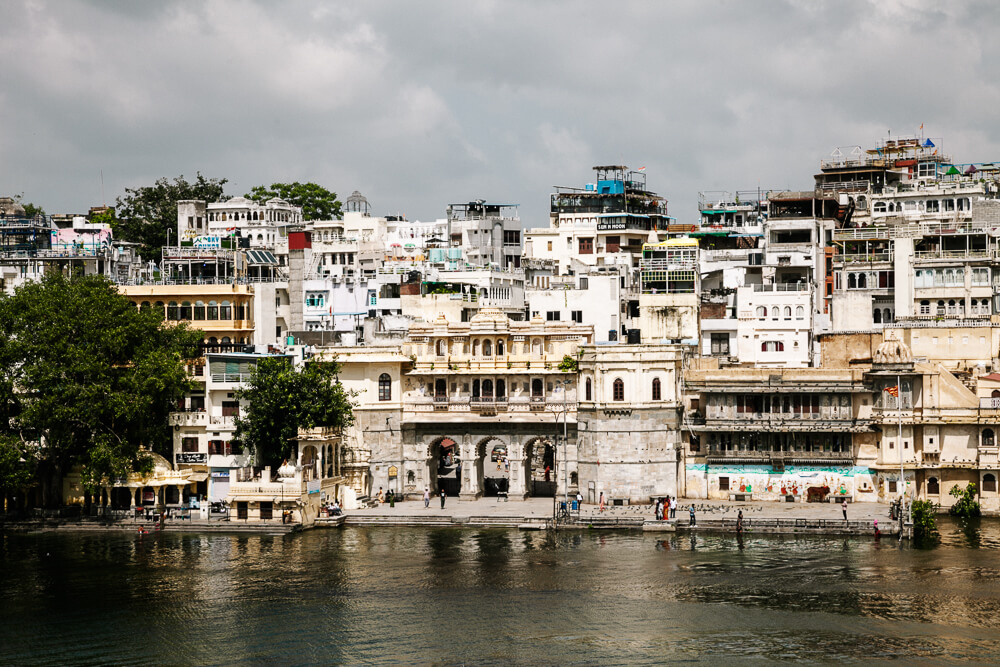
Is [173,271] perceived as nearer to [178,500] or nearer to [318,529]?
[178,500]

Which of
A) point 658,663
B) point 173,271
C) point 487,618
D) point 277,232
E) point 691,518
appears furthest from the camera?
point 277,232

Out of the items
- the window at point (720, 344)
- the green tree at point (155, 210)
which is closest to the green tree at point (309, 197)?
the green tree at point (155, 210)

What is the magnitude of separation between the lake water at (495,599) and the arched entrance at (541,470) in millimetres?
Answer: 8924

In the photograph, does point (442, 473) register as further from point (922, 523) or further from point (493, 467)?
point (922, 523)

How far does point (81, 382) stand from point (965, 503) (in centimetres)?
4549

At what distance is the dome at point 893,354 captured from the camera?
84125mm

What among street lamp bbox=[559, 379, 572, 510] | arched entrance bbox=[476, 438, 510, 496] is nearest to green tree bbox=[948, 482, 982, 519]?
street lamp bbox=[559, 379, 572, 510]

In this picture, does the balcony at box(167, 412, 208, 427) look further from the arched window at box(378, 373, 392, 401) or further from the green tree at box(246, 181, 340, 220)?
the green tree at box(246, 181, 340, 220)

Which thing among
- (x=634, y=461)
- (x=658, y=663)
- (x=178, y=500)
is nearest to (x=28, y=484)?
(x=178, y=500)

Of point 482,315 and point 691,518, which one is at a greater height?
point 482,315

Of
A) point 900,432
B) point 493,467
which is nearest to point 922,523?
point 900,432

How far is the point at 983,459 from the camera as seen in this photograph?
271 feet

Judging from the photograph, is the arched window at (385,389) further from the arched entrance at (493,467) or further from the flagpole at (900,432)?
the flagpole at (900,432)

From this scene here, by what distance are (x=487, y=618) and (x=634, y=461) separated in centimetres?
2351
